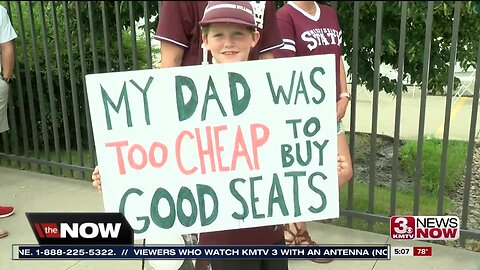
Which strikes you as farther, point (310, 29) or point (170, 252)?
point (310, 29)

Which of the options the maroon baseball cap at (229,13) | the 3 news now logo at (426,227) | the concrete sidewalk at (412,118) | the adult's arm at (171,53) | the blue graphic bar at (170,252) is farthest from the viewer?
the concrete sidewalk at (412,118)

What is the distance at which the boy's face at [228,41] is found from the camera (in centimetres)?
188

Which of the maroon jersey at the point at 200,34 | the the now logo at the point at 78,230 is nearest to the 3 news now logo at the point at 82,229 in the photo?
the the now logo at the point at 78,230

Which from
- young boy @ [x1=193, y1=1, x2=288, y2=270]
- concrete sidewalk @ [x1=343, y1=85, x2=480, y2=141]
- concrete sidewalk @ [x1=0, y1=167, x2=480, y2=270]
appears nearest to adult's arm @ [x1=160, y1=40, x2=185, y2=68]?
young boy @ [x1=193, y1=1, x2=288, y2=270]

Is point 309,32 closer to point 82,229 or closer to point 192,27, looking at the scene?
point 192,27

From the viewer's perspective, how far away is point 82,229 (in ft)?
7.11

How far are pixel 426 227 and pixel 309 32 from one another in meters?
1.05

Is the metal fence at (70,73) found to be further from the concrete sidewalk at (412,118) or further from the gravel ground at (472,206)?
the concrete sidewalk at (412,118)

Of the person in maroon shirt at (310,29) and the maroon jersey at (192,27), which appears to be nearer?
the maroon jersey at (192,27)

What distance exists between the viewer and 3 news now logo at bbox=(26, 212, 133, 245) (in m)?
2.07

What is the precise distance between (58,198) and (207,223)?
2623 millimetres

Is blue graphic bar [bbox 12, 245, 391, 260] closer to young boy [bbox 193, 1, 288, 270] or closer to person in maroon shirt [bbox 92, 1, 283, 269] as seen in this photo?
young boy [bbox 193, 1, 288, 270]

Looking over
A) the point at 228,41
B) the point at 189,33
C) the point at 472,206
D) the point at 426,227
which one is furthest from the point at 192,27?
the point at 472,206

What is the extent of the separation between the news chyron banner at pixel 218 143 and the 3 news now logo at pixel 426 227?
0.97 metres
